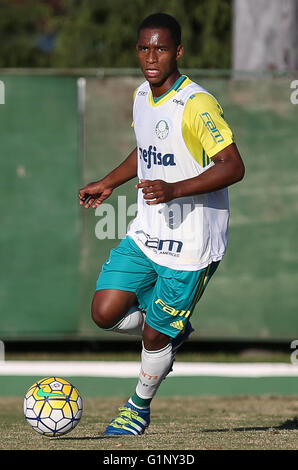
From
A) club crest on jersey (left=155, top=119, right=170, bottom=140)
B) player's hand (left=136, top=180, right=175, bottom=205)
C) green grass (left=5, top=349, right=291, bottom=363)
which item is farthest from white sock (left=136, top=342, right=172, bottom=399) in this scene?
green grass (left=5, top=349, right=291, bottom=363)

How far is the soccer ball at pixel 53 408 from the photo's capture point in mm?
6523

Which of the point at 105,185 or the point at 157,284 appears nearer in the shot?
the point at 157,284

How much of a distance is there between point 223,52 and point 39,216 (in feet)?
30.9

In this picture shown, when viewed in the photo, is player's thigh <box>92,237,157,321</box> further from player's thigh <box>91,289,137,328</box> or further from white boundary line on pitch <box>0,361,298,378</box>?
white boundary line on pitch <box>0,361,298,378</box>

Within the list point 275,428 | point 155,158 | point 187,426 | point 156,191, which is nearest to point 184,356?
point 187,426

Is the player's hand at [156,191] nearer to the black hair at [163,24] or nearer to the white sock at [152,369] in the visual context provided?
the black hair at [163,24]

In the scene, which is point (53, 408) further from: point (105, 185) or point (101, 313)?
point (105, 185)

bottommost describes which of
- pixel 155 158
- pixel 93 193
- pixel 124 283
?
pixel 124 283

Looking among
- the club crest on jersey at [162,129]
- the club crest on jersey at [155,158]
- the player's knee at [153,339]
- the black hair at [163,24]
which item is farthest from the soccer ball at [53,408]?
the black hair at [163,24]

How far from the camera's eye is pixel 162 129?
22.1 ft

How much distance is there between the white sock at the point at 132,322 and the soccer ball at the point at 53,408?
529 mm
